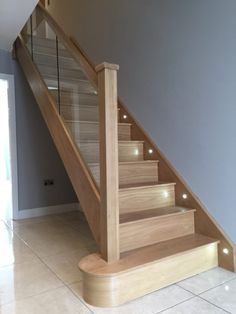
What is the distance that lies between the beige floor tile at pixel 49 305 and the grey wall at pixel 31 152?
221 centimetres

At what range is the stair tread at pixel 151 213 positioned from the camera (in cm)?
212

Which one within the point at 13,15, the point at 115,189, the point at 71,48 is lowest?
the point at 115,189

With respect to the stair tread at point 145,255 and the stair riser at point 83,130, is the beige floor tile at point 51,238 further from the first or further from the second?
the stair riser at point 83,130

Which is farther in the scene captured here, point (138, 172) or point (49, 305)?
point (138, 172)

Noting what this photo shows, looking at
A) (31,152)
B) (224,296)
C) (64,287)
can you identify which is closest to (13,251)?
(64,287)

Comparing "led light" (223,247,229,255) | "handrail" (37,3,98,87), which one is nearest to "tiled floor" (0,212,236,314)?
"led light" (223,247,229,255)

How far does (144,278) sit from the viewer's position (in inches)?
69.7

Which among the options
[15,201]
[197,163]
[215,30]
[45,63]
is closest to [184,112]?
[197,163]

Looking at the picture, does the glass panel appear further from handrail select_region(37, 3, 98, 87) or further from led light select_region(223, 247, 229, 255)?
led light select_region(223, 247, 229, 255)

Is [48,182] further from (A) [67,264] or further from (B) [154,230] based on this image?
(B) [154,230]

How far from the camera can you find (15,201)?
12.2ft

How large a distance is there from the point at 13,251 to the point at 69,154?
1.09 m

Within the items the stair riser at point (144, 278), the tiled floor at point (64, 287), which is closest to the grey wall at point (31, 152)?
the tiled floor at point (64, 287)

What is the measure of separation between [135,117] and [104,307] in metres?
2.03
